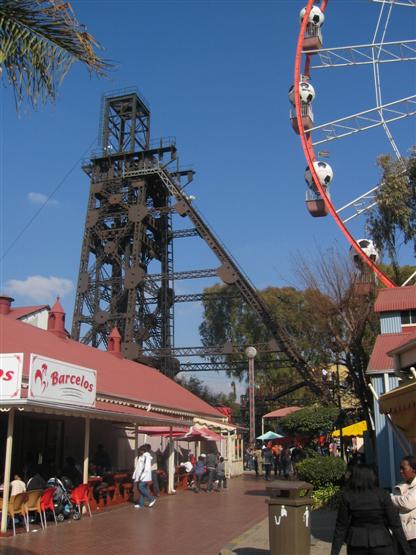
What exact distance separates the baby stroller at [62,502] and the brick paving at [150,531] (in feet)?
0.72

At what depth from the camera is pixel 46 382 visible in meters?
13.0

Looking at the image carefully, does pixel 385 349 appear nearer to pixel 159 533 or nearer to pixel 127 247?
pixel 159 533

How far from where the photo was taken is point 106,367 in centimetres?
2391

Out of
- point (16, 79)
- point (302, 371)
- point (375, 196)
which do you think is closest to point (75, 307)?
point (302, 371)

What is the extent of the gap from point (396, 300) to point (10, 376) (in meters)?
13.1

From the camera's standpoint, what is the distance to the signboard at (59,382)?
493 inches

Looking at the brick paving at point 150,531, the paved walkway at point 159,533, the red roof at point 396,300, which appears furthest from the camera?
the red roof at point 396,300

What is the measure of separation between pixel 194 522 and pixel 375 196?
14915 millimetres

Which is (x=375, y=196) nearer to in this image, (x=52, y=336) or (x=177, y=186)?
(x=52, y=336)

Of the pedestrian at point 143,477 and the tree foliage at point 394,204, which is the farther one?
the tree foliage at point 394,204

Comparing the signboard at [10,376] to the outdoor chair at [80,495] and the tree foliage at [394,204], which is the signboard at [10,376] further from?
the tree foliage at [394,204]

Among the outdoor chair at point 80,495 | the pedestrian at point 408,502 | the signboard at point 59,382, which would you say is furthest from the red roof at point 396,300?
the pedestrian at point 408,502

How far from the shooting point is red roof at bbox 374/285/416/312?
1994 centimetres

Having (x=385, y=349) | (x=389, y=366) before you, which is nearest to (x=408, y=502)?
(x=389, y=366)
